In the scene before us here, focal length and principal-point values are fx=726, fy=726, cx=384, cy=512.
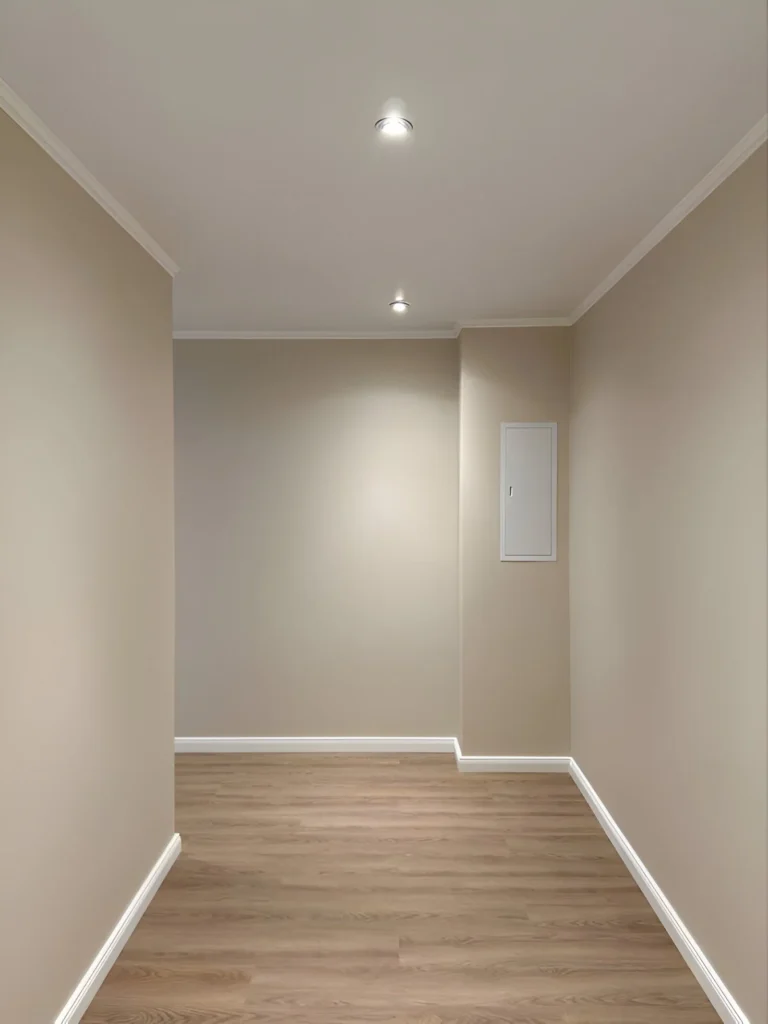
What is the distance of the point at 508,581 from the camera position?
13.9ft

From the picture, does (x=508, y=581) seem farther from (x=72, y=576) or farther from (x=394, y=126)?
(x=394, y=126)

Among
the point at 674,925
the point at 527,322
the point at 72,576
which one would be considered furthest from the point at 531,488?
the point at 72,576

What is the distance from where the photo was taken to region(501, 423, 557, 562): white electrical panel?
4.22m

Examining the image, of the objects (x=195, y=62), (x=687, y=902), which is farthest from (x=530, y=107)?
(x=687, y=902)

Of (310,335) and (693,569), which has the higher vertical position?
(310,335)

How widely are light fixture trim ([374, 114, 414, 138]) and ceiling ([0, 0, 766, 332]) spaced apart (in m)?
0.04

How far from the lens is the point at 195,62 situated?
1.69 metres

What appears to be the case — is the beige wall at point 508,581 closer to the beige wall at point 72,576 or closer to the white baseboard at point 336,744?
the white baseboard at point 336,744

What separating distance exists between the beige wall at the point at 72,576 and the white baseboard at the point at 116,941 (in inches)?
1.6

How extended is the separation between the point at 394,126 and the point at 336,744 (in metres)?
3.63

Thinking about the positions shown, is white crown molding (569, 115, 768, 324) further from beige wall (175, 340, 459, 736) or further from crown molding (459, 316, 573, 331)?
beige wall (175, 340, 459, 736)

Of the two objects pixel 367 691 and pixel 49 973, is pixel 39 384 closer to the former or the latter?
pixel 49 973

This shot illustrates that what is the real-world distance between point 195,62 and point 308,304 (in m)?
2.18

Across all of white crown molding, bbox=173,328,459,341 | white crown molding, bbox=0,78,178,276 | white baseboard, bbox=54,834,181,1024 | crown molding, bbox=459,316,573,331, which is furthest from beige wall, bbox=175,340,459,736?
white crown molding, bbox=0,78,178,276
